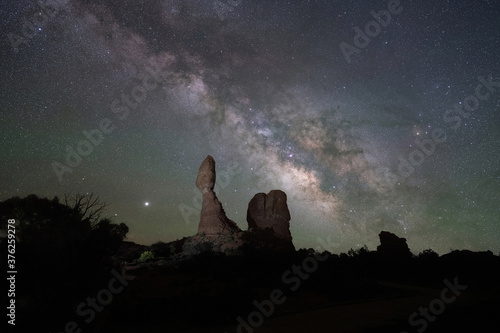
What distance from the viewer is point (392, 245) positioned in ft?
96.2

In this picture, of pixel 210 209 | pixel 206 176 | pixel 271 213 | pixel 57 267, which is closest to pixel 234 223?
pixel 210 209

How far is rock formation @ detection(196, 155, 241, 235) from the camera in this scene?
104 feet

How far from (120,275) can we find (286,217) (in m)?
28.9

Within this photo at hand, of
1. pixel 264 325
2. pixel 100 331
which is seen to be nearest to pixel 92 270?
pixel 100 331

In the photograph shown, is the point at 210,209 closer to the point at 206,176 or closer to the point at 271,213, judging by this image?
the point at 206,176

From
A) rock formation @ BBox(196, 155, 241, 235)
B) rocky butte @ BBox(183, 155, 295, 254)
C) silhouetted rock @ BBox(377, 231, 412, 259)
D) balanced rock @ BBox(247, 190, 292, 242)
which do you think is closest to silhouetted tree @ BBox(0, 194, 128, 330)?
rocky butte @ BBox(183, 155, 295, 254)

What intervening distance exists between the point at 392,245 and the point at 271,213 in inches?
607

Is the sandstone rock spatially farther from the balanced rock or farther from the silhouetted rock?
the silhouetted rock

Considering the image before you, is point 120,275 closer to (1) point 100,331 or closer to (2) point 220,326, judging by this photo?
(1) point 100,331

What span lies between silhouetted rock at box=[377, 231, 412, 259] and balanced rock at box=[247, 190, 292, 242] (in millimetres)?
11433

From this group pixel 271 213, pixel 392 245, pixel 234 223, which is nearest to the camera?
pixel 392 245

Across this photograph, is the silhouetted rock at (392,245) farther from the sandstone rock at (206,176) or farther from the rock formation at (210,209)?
the sandstone rock at (206,176)

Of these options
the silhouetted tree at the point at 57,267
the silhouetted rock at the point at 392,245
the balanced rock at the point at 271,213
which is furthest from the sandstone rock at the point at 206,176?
the silhouetted tree at the point at 57,267

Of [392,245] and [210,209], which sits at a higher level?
[210,209]
